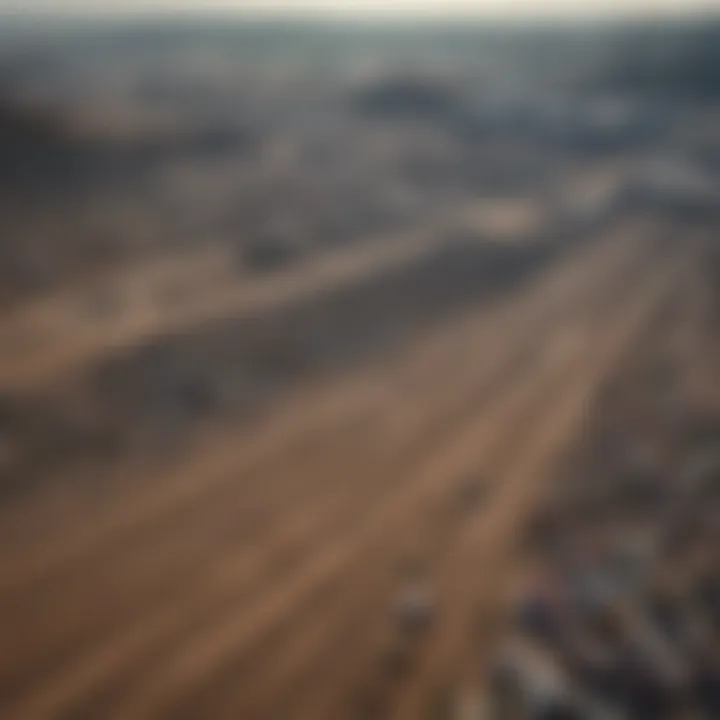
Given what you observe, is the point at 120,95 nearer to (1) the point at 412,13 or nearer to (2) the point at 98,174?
(2) the point at 98,174

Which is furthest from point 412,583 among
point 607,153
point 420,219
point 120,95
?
point 120,95

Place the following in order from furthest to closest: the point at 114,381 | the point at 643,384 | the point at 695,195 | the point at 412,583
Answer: the point at 695,195
the point at 643,384
the point at 114,381
the point at 412,583

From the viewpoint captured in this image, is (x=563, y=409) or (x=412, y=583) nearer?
(x=412, y=583)

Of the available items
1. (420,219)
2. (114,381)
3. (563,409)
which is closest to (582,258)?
(420,219)

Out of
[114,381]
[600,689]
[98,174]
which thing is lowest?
[600,689]

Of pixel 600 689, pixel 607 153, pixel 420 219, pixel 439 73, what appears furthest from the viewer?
pixel 439 73

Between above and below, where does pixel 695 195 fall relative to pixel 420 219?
below
